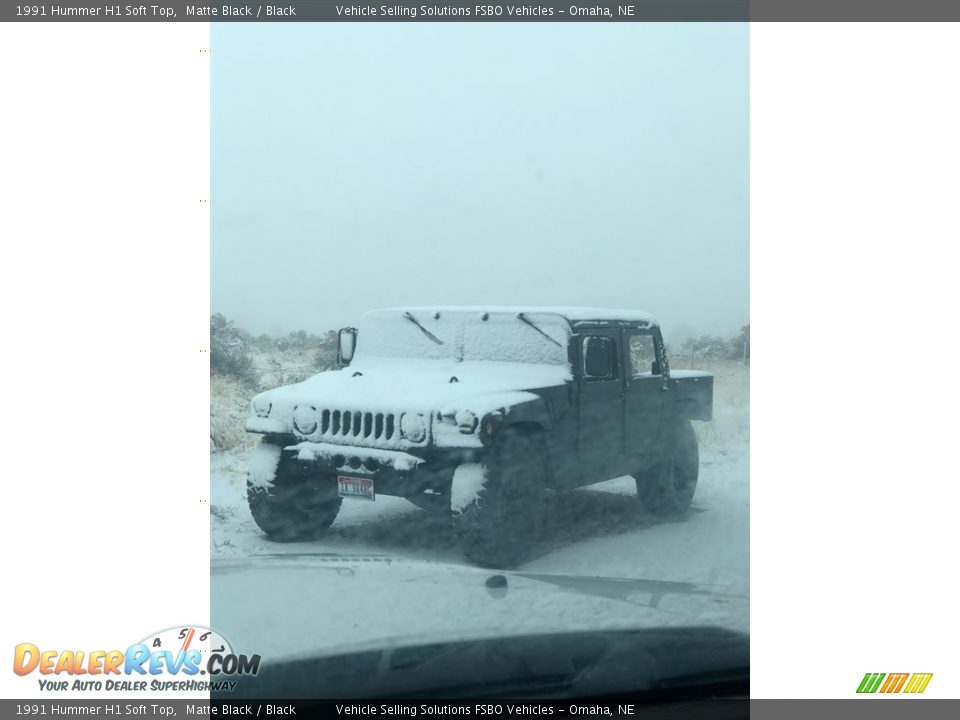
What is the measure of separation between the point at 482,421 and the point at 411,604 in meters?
1.26

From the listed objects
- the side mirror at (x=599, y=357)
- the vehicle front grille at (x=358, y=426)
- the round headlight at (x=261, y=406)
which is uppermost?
the side mirror at (x=599, y=357)

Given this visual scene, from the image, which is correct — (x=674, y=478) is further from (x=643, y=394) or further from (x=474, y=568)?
(x=474, y=568)

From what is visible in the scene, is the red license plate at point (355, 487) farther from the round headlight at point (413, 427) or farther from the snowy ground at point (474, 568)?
the round headlight at point (413, 427)

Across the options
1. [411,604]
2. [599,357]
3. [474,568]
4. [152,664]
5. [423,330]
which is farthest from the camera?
[423,330]

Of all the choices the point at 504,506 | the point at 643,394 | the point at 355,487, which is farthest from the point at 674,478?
the point at 355,487

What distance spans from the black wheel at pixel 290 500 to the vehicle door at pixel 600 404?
4.88 feet

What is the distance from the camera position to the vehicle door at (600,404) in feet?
18.1

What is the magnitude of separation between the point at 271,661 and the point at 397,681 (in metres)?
0.46

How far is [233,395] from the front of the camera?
5004 millimetres

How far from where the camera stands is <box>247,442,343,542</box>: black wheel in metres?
5.17
